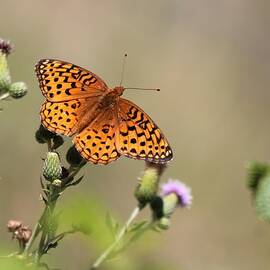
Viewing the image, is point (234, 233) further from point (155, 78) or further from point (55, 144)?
point (55, 144)

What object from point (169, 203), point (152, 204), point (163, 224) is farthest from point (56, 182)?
point (169, 203)

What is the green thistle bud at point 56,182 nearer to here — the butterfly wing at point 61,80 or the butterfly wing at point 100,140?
the butterfly wing at point 100,140

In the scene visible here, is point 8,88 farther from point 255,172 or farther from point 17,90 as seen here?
point 255,172

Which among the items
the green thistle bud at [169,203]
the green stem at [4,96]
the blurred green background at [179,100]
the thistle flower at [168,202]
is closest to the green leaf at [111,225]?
the green stem at [4,96]

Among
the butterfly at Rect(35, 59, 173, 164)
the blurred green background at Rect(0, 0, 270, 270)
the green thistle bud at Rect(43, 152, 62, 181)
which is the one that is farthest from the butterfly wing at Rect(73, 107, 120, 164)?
the blurred green background at Rect(0, 0, 270, 270)

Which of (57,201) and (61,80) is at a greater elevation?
(61,80)

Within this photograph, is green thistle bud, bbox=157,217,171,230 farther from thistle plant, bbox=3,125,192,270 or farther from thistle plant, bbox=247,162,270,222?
thistle plant, bbox=247,162,270,222

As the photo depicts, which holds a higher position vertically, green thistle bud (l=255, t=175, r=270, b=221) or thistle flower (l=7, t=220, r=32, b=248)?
green thistle bud (l=255, t=175, r=270, b=221)
